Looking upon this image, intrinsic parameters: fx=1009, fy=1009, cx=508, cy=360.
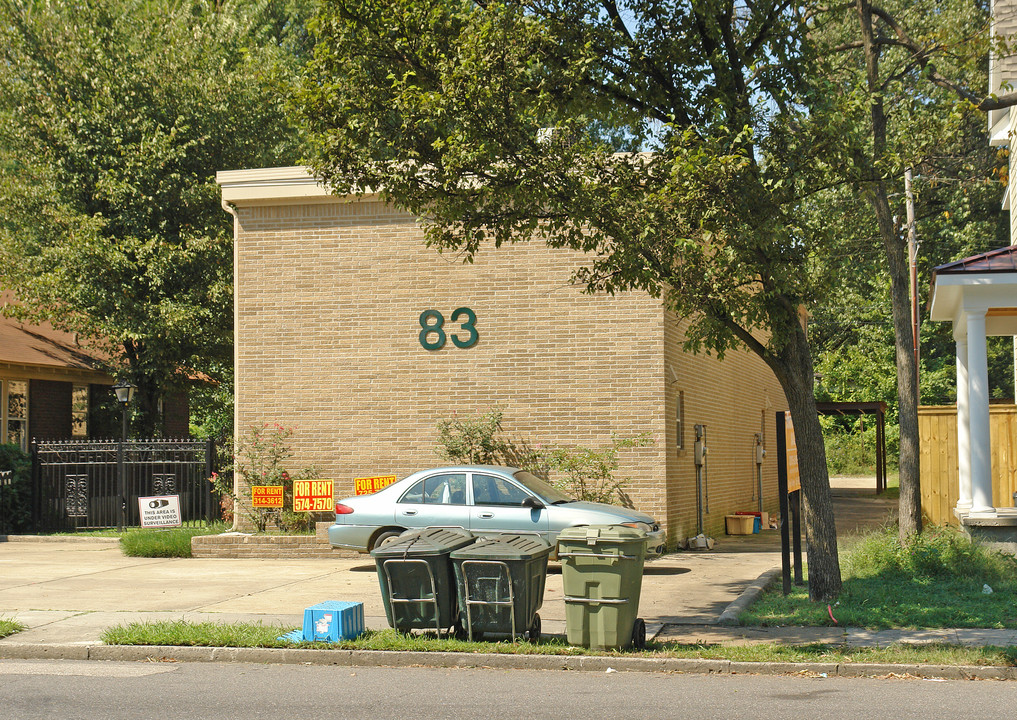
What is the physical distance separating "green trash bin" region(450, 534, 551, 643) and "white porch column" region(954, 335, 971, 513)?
27.6ft

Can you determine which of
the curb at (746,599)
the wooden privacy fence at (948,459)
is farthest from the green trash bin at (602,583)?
the wooden privacy fence at (948,459)

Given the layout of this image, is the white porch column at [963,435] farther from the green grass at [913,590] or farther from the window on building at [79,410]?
the window on building at [79,410]

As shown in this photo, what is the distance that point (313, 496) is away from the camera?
17.1 meters

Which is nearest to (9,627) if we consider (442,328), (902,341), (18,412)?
(442,328)

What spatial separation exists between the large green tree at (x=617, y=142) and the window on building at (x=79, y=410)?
20.7 metres

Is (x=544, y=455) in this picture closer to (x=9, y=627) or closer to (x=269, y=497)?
(x=269, y=497)

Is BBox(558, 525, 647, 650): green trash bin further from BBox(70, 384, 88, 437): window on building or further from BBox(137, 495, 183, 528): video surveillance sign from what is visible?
BBox(70, 384, 88, 437): window on building

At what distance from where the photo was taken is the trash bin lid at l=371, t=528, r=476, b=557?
362 inches

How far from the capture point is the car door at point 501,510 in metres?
13.6

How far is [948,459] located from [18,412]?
22.2 meters

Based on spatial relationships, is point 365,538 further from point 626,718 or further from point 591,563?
point 626,718

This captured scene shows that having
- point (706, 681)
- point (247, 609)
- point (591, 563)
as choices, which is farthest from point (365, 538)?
point (706, 681)

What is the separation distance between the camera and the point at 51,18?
24.8 m

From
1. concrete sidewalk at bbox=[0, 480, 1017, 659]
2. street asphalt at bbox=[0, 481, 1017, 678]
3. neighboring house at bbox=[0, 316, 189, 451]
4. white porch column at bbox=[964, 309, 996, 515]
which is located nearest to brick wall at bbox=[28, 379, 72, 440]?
neighboring house at bbox=[0, 316, 189, 451]
